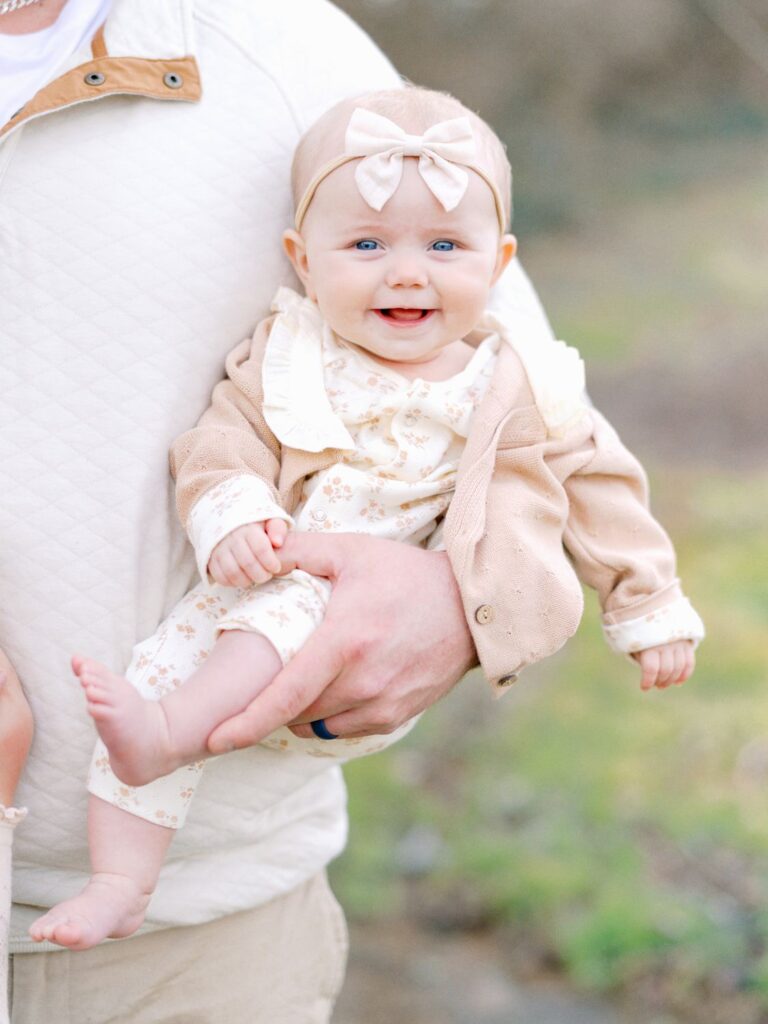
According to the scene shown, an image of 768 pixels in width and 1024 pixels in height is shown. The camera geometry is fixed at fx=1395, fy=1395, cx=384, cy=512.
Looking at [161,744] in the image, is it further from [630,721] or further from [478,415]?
[630,721]

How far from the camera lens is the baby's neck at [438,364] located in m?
1.60

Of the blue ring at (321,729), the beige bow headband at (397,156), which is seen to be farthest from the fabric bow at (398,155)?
the blue ring at (321,729)

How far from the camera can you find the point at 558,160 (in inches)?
283

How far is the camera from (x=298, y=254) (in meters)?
1.60

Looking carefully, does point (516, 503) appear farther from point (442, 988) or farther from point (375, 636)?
point (442, 988)

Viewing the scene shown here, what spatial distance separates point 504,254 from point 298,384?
1.02 ft

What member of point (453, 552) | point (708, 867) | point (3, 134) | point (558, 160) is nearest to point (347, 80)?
point (3, 134)

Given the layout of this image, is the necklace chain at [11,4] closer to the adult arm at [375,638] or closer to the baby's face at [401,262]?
the baby's face at [401,262]

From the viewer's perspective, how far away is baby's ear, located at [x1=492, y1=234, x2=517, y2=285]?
1634 millimetres

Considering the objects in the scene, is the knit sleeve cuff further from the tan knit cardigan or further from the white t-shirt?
the white t-shirt

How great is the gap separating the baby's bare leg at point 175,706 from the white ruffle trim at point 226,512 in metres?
0.10

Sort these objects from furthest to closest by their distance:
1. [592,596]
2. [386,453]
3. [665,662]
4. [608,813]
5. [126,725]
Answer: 1. [592,596]
2. [608,813]
3. [665,662]
4. [386,453]
5. [126,725]

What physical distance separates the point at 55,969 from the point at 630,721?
7.92ft

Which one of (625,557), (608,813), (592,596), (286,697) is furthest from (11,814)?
(592,596)
